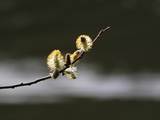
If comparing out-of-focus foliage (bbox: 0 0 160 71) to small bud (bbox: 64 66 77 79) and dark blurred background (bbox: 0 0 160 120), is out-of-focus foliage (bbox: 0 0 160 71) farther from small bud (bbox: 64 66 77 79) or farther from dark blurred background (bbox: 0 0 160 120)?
small bud (bbox: 64 66 77 79)

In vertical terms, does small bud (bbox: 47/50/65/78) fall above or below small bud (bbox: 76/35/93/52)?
below

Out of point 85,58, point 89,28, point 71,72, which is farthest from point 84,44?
point 89,28

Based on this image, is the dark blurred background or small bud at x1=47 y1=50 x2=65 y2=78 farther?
the dark blurred background

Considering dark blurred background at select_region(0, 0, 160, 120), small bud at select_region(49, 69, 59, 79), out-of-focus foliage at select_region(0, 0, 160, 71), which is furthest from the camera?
out-of-focus foliage at select_region(0, 0, 160, 71)

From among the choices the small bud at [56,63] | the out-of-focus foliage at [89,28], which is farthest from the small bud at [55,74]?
the out-of-focus foliage at [89,28]

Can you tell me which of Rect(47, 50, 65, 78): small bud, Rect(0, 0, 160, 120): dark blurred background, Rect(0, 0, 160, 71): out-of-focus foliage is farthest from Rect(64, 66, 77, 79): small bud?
Rect(0, 0, 160, 71): out-of-focus foliage

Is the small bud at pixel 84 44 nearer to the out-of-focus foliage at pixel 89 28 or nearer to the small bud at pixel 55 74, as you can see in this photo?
the small bud at pixel 55 74

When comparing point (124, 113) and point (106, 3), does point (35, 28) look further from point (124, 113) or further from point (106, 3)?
point (124, 113)

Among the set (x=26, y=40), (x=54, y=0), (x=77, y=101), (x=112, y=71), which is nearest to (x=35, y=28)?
(x=26, y=40)
